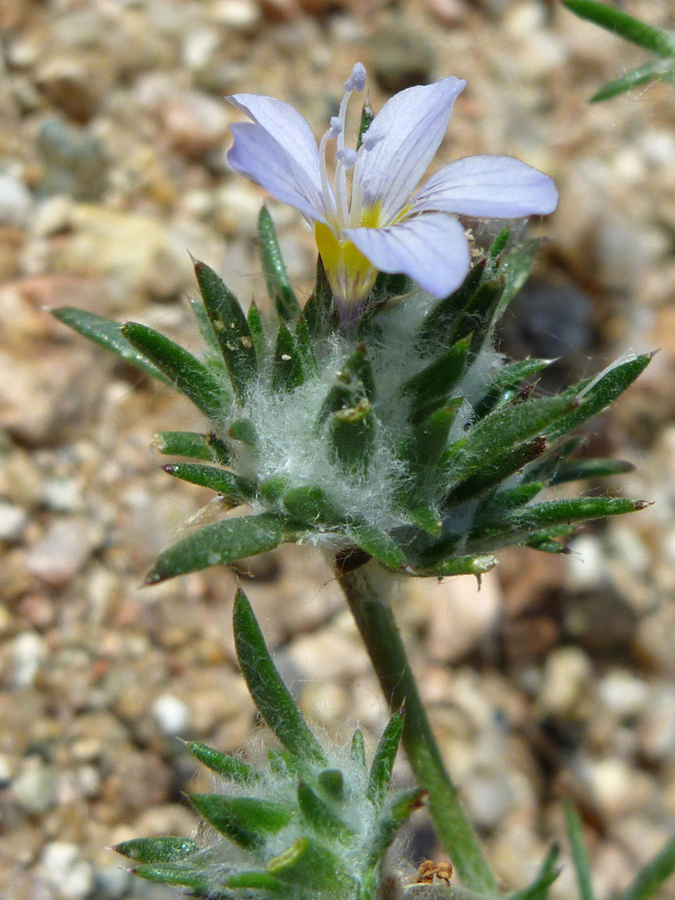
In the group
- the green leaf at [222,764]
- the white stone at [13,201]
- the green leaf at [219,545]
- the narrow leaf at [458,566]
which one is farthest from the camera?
the white stone at [13,201]

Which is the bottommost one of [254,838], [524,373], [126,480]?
[126,480]

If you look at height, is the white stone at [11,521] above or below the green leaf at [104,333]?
below

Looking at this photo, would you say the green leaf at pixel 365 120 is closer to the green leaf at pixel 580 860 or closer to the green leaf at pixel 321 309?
the green leaf at pixel 321 309

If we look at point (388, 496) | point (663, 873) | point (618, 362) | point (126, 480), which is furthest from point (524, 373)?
point (126, 480)

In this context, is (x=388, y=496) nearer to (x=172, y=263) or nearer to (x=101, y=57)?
(x=172, y=263)

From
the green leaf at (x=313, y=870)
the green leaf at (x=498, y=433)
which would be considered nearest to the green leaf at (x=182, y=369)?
the green leaf at (x=498, y=433)

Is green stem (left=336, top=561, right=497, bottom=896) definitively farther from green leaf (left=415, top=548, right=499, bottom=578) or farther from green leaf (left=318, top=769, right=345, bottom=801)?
green leaf (left=318, top=769, right=345, bottom=801)
